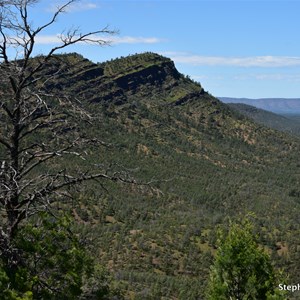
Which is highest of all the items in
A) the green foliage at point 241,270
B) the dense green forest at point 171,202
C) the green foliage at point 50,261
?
the green foliage at point 50,261

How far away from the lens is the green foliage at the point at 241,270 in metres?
12.7

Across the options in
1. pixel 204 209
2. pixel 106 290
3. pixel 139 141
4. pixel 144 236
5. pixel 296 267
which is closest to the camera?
pixel 106 290

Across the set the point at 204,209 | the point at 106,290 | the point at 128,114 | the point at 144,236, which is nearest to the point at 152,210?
the point at 204,209

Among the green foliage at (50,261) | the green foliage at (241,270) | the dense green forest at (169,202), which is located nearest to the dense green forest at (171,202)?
the dense green forest at (169,202)

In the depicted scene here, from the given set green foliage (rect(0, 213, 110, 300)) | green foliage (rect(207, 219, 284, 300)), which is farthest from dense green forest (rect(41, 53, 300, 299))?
green foliage (rect(207, 219, 284, 300))

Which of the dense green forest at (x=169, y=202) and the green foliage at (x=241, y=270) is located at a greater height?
the green foliage at (x=241, y=270)

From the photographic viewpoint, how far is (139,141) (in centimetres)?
17038

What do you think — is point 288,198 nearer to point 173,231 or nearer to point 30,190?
point 173,231

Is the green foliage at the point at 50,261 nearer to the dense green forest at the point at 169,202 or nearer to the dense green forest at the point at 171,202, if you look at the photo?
the dense green forest at the point at 169,202

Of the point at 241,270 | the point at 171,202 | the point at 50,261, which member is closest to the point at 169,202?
the point at 171,202

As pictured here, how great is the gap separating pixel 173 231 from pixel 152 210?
22003 millimetres

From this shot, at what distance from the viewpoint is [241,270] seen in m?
13.1

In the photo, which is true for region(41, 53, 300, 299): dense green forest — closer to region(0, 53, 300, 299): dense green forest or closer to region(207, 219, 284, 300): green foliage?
region(0, 53, 300, 299): dense green forest

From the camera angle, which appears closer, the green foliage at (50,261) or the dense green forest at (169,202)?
the green foliage at (50,261)
